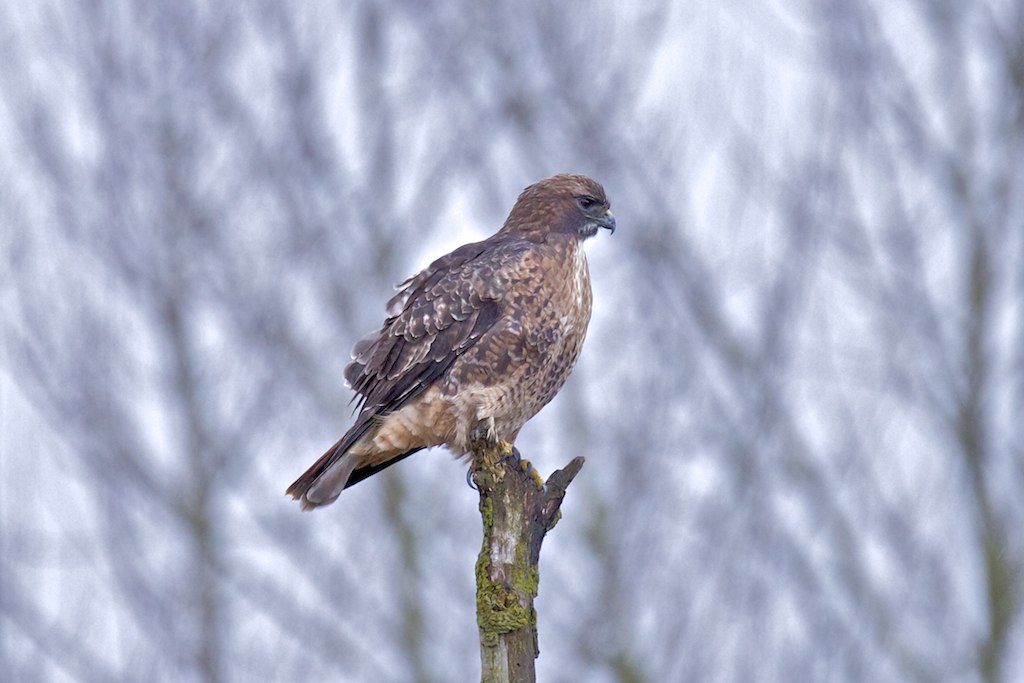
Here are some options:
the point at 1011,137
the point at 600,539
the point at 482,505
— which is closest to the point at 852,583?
the point at 600,539

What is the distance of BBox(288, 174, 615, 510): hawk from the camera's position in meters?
5.42

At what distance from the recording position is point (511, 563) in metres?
4.46

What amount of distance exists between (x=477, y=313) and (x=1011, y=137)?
5.29 m

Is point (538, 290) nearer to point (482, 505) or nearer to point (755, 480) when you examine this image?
point (482, 505)

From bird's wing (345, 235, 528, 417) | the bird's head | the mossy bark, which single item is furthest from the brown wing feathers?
the mossy bark

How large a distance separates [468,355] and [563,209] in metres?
0.80

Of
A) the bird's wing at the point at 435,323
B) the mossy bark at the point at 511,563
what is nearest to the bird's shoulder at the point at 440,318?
the bird's wing at the point at 435,323

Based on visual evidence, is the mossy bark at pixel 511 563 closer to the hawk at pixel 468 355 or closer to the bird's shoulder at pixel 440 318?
the hawk at pixel 468 355

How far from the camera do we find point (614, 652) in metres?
8.69

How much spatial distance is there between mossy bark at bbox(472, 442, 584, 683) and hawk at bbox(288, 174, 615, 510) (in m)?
0.63

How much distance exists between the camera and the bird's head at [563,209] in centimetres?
588

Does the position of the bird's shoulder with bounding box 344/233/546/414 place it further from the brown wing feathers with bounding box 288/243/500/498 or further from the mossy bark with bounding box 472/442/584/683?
the mossy bark with bounding box 472/442/584/683

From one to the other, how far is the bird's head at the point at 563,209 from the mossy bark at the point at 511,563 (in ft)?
4.30

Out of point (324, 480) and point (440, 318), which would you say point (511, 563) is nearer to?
point (324, 480)
